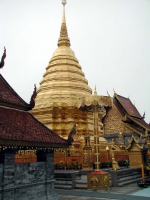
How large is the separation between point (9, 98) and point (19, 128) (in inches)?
67.7

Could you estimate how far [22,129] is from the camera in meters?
9.60

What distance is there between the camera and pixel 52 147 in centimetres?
1003

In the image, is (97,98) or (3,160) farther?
(97,98)

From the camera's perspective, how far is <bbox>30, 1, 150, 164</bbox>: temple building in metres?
24.4

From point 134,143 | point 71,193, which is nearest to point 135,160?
point 134,143

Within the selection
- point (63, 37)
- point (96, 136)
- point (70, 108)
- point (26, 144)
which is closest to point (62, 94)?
point (70, 108)

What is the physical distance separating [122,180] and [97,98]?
210 inches

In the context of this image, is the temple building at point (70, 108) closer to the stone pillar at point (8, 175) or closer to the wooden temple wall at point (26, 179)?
the wooden temple wall at point (26, 179)

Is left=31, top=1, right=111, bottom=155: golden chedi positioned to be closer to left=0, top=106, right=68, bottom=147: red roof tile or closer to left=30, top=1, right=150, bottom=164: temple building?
left=30, top=1, right=150, bottom=164: temple building

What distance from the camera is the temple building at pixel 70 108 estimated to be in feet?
80.0

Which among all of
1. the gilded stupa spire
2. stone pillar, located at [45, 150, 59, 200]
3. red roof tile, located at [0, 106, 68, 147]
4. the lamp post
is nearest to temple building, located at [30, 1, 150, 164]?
the gilded stupa spire

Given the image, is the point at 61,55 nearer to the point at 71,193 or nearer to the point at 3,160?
the point at 71,193

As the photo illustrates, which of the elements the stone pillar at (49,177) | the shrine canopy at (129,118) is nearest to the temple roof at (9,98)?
the stone pillar at (49,177)

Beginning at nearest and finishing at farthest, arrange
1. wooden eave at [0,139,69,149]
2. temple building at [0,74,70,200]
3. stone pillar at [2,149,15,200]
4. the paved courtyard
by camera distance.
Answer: wooden eave at [0,139,69,149], stone pillar at [2,149,15,200], temple building at [0,74,70,200], the paved courtyard
